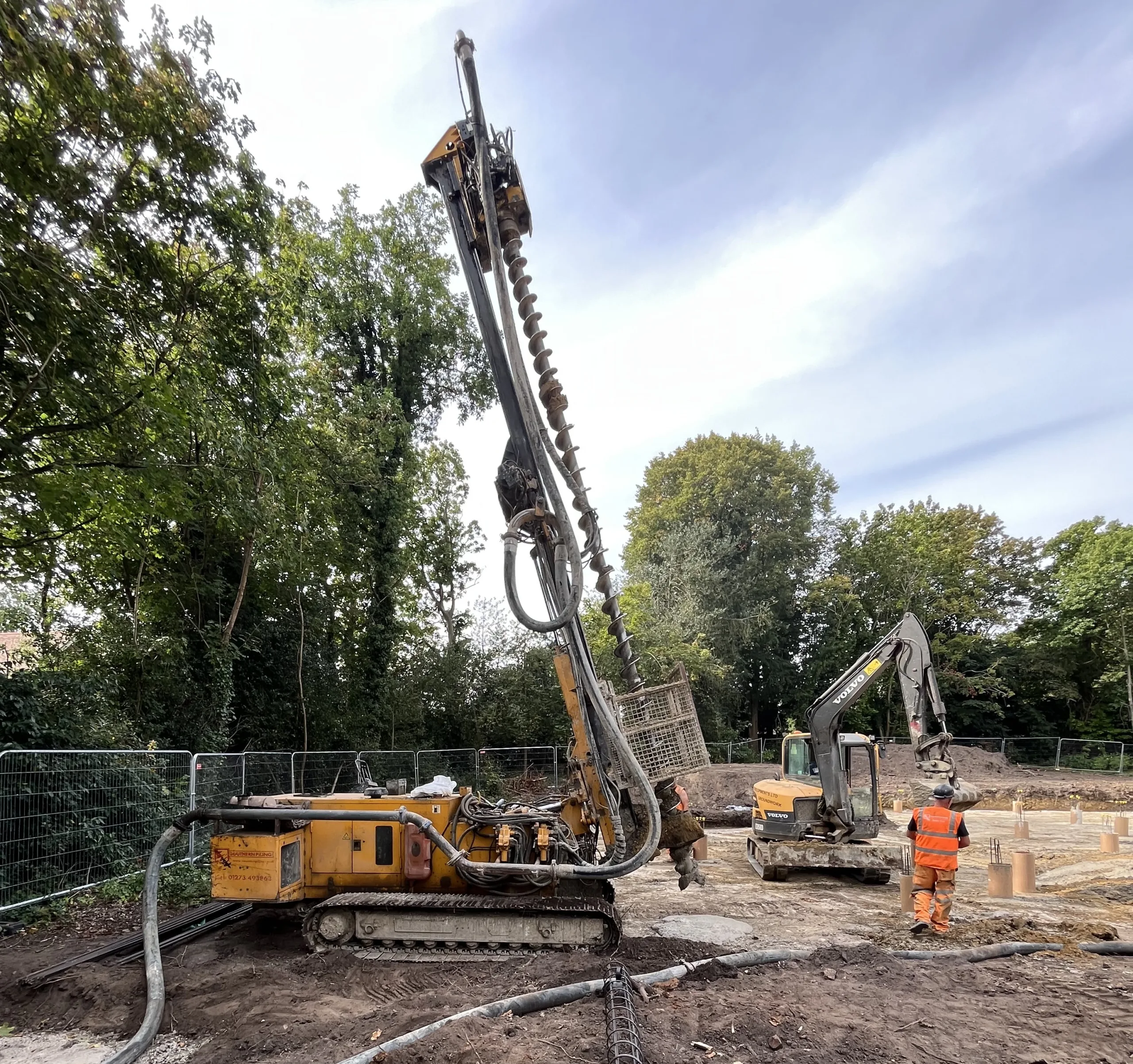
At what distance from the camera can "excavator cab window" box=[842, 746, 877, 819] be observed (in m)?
9.88

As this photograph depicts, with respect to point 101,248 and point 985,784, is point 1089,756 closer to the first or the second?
point 985,784

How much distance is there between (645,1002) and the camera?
4645 millimetres

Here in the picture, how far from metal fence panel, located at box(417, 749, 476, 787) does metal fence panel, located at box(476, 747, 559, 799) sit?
0.72 ft

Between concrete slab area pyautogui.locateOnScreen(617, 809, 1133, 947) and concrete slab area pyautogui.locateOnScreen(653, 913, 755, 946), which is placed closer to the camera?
concrete slab area pyautogui.locateOnScreen(653, 913, 755, 946)

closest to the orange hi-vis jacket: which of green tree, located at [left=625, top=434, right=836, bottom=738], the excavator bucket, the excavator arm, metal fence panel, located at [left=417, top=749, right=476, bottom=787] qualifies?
the excavator bucket

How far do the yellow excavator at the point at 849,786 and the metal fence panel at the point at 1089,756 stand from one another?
70.3ft

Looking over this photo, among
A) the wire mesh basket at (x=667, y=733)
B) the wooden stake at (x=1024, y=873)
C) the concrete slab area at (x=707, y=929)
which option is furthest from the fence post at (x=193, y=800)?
the wooden stake at (x=1024, y=873)

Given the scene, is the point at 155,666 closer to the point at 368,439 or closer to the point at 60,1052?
the point at 368,439

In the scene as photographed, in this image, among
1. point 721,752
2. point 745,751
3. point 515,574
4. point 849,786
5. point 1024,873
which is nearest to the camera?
point 515,574

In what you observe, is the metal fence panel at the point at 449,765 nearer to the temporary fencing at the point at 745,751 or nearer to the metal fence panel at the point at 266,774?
the metal fence panel at the point at 266,774

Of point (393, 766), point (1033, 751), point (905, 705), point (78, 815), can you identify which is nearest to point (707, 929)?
point (905, 705)

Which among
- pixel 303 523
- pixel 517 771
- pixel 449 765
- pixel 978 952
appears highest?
pixel 303 523

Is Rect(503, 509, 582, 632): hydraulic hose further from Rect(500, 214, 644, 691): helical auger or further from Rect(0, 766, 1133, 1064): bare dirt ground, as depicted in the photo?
Rect(0, 766, 1133, 1064): bare dirt ground

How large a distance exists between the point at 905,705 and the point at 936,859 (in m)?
2.52
